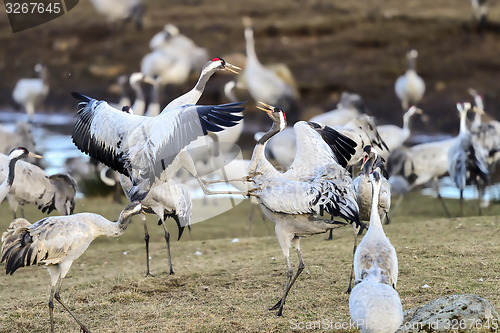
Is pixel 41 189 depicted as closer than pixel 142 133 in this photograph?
No

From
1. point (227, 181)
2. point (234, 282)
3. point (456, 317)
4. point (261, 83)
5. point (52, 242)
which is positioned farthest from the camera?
point (261, 83)

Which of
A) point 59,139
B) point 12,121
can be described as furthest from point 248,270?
point 12,121

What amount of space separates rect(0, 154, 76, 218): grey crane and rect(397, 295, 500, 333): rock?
4962mm

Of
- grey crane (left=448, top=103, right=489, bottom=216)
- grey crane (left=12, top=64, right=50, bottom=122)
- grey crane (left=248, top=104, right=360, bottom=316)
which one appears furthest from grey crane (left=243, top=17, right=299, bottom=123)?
grey crane (left=248, top=104, right=360, bottom=316)

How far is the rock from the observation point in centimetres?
471

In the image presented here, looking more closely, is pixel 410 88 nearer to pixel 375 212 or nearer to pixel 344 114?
pixel 344 114

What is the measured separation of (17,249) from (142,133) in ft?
4.76

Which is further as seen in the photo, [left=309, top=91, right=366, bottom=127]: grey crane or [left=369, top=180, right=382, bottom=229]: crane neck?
[left=309, top=91, right=366, bottom=127]: grey crane

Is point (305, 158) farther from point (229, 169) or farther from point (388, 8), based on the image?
point (388, 8)

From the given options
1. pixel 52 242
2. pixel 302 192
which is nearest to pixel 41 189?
pixel 52 242

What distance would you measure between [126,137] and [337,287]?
6.95ft

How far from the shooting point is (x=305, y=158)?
246 inches

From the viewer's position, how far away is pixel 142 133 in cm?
649

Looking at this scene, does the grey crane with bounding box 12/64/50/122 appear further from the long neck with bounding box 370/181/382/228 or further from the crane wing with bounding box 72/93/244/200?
the long neck with bounding box 370/181/382/228
